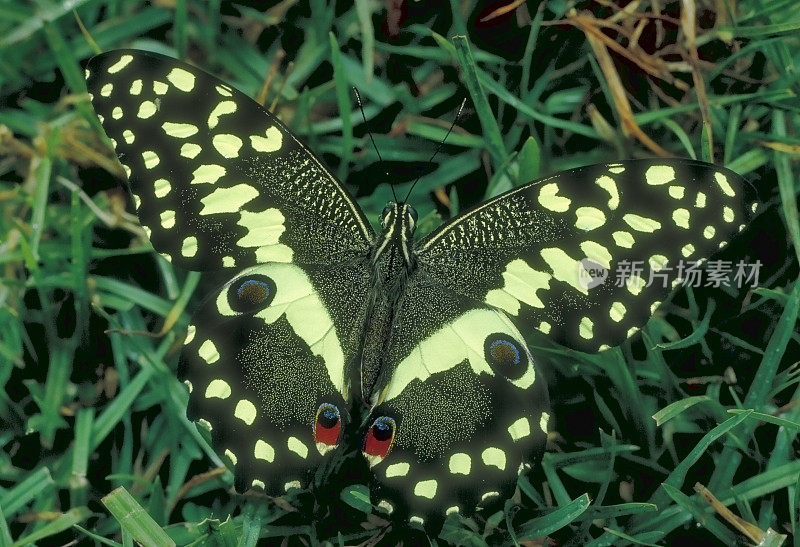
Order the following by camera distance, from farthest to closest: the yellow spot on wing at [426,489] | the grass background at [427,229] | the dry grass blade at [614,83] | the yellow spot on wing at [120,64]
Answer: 1. the dry grass blade at [614,83]
2. the grass background at [427,229]
3. the yellow spot on wing at [120,64]
4. the yellow spot on wing at [426,489]

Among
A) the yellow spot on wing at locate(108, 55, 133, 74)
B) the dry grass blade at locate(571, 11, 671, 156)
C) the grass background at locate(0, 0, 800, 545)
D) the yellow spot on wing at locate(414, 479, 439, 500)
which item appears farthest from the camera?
the dry grass blade at locate(571, 11, 671, 156)

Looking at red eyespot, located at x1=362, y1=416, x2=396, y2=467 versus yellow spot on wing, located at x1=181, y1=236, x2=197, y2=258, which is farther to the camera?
yellow spot on wing, located at x1=181, y1=236, x2=197, y2=258

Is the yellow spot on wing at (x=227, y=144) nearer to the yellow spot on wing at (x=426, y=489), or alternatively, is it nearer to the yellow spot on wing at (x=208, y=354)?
the yellow spot on wing at (x=208, y=354)

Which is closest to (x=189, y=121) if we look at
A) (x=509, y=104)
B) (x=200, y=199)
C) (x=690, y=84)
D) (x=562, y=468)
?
(x=200, y=199)

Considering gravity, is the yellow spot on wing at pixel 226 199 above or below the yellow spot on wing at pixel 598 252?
above

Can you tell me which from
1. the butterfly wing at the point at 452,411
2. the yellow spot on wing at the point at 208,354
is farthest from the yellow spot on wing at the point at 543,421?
the yellow spot on wing at the point at 208,354

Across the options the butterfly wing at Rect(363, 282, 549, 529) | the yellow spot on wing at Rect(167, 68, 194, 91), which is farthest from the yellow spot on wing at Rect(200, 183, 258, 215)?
the butterfly wing at Rect(363, 282, 549, 529)

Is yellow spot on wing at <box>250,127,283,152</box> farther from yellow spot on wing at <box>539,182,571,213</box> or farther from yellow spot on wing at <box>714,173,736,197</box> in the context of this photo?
yellow spot on wing at <box>714,173,736,197</box>
